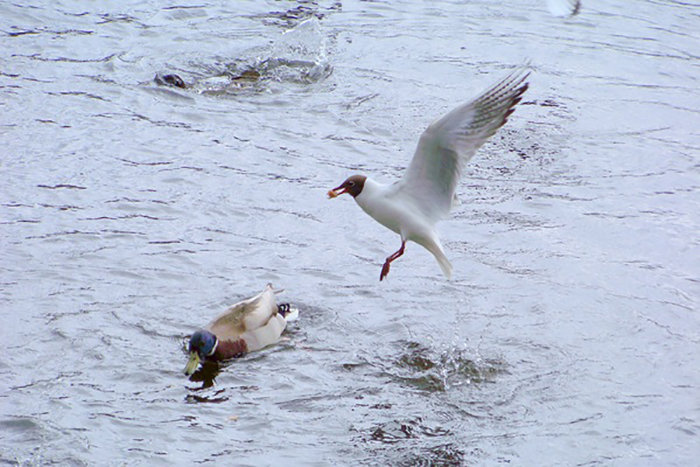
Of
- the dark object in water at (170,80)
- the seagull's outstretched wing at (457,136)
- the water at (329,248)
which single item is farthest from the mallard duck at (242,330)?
the dark object in water at (170,80)

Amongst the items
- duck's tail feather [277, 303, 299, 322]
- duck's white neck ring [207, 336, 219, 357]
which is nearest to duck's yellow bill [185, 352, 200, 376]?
duck's white neck ring [207, 336, 219, 357]

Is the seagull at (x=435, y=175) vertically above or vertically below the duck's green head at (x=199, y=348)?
above

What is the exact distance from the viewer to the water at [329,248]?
6.68 m

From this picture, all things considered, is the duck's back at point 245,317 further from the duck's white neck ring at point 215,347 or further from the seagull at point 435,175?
the seagull at point 435,175

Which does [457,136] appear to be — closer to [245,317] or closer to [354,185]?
[354,185]

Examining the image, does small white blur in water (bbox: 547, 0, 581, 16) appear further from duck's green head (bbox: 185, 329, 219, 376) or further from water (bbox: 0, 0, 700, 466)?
duck's green head (bbox: 185, 329, 219, 376)

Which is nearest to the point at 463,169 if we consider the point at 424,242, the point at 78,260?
the point at 424,242

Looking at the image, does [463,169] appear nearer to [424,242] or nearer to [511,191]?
[424,242]

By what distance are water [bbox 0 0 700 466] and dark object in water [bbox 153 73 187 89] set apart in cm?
13

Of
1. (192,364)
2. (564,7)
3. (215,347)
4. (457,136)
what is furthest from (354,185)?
(564,7)

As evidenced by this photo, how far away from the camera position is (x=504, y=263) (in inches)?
365

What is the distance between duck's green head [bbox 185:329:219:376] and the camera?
23.6ft

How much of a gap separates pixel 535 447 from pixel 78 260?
386 centimetres

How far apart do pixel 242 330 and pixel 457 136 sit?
76.2 inches
